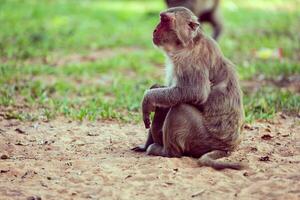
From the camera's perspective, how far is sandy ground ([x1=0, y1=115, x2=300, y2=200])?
4.85 m

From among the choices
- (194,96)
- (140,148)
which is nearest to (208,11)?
(140,148)

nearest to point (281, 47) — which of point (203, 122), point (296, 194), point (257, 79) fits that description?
point (257, 79)

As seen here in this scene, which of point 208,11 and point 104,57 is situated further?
point 208,11

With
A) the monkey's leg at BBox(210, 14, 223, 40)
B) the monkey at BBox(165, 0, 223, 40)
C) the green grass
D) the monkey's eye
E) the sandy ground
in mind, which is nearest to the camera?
the sandy ground

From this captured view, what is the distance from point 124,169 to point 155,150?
593 mm

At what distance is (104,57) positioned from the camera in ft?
37.4

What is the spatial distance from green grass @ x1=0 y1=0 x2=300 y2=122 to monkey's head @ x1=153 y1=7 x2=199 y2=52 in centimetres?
192

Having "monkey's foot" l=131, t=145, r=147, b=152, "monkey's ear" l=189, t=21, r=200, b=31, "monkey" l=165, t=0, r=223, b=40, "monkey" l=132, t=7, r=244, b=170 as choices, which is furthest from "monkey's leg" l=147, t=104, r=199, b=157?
"monkey" l=165, t=0, r=223, b=40

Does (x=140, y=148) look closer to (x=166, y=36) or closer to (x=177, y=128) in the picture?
(x=177, y=128)

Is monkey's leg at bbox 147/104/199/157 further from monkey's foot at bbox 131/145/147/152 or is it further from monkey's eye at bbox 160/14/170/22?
monkey's eye at bbox 160/14/170/22

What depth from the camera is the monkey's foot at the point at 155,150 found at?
5.82m

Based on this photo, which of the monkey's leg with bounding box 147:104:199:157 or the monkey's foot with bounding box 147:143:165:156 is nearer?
the monkey's leg with bounding box 147:104:199:157

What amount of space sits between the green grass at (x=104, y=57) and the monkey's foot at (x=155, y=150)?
159 centimetres

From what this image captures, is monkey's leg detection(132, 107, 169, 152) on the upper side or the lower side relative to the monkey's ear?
lower
